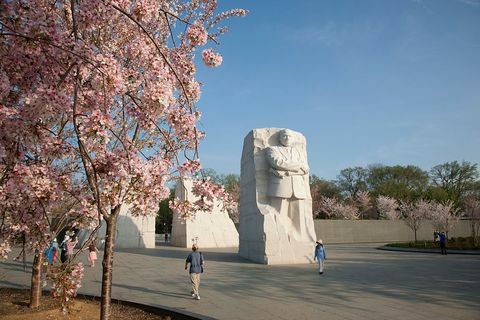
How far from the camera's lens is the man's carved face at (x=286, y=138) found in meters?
16.0

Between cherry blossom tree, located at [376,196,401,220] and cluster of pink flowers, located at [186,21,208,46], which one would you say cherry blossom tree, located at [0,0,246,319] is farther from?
cherry blossom tree, located at [376,196,401,220]

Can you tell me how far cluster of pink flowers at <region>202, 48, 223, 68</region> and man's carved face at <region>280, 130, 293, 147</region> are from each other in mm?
11053

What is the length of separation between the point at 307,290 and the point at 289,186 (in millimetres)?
6709

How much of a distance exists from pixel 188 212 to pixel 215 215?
24.7 metres

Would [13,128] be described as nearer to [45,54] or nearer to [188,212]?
[45,54]

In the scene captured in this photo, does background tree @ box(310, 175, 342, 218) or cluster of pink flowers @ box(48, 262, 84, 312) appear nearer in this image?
cluster of pink flowers @ box(48, 262, 84, 312)

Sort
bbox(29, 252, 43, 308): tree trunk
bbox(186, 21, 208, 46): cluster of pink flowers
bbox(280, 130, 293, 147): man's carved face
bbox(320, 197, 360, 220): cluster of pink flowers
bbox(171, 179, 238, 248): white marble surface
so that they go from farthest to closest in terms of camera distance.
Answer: bbox(320, 197, 360, 220): cluster of pink flowers
bbox(171, 179, 238, 248): white marble surface
bbox(280, 130, 293, 147): man's carved face
bbox(29, 252, 43, 308): tree trunk
bbox(186, 21, 208, 46): cluster of pink flowers

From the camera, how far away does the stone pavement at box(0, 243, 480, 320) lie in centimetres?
689

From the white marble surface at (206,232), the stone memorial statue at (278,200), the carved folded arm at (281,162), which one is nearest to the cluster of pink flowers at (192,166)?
the stone memorial statue at (278,200)

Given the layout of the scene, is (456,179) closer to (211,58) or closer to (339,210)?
(339,210)

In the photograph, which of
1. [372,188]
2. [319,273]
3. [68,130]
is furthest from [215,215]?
[372,188]

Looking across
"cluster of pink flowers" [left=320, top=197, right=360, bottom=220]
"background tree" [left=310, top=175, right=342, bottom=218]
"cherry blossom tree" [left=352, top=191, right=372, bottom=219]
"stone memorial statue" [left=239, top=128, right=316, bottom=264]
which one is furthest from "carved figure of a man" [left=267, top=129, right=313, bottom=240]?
"cherry blossom tree" [left=352, top=191, right=372, bottom=219]

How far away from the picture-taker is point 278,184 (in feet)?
50.5

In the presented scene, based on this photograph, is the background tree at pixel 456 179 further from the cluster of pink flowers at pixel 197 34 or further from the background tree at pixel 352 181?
the cluster of pink flowers at pixel 197 34
